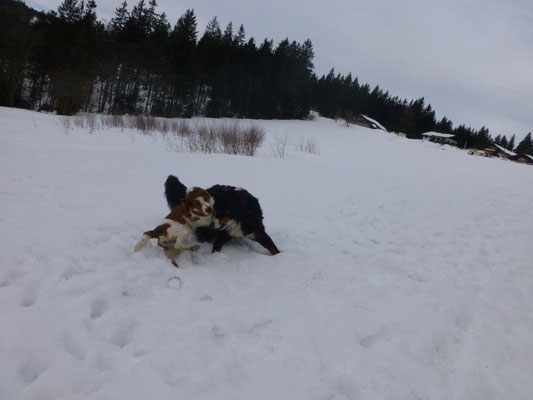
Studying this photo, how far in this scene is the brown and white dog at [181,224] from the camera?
8.83ft

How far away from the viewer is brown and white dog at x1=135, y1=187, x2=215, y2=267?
269cm

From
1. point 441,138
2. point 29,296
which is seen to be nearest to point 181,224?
point 29,296

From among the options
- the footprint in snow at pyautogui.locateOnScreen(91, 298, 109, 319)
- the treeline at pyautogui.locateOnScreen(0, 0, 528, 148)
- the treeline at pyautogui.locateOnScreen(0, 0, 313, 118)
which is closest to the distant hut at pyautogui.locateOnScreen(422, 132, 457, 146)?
the treeline at pyautogui.locateOnScreen(0, 0, 528, 148)

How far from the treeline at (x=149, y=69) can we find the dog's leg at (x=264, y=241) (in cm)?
2592

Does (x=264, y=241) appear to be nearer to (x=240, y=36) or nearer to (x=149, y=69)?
(x=149, y=69)

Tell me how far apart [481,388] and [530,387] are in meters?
0.35

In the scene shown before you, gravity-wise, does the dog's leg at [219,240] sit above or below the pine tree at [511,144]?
below

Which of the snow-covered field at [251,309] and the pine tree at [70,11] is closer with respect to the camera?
the snow-covered field at [251,309]

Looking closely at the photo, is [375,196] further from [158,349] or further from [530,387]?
[158,349]

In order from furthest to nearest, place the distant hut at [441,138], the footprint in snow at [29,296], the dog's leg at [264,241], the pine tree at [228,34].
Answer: the distant hut at [441,138] < the pine tree at [228,34] < the dog's leg at [264,241] < the footprint in snow at [29,296]

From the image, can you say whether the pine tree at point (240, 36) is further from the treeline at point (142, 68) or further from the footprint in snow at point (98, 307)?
the footprint in snow at point (98, 307)

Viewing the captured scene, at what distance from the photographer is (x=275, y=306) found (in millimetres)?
2391

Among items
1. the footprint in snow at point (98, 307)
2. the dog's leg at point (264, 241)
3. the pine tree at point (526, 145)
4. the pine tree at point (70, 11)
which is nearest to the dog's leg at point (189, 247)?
the dog's leg at point (264, 241)

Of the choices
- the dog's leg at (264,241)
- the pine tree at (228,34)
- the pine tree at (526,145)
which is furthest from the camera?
the pine tree at (526,145)
